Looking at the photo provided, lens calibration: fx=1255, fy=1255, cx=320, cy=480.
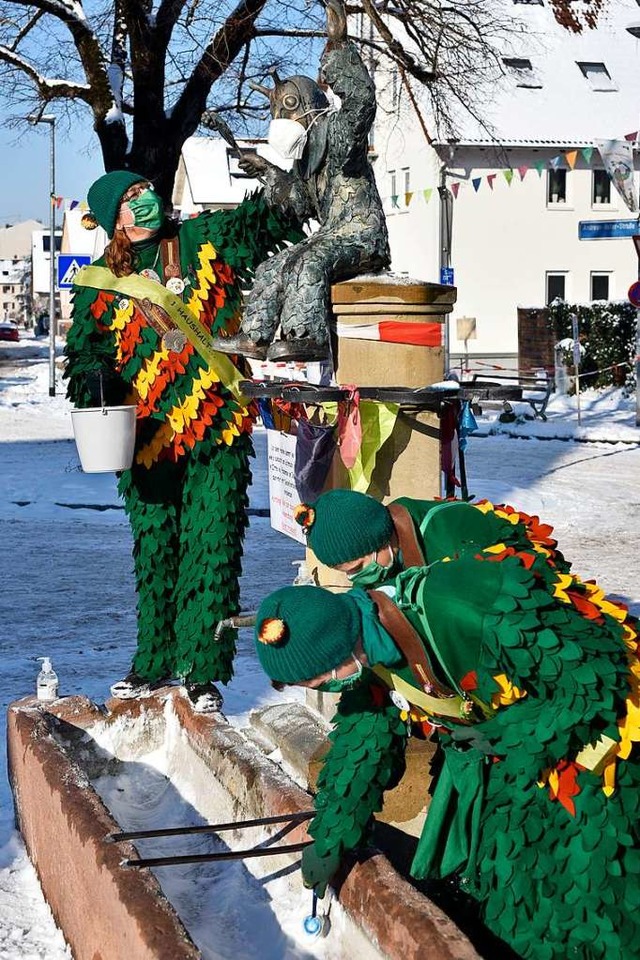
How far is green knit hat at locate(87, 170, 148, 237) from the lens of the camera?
455cm

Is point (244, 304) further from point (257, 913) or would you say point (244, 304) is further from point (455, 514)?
point (257, 913)

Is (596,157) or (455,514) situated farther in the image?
(596,157)

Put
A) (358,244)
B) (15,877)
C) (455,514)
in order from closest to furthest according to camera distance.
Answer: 1. (455,514)
2. (15,877)
3. (358,244)

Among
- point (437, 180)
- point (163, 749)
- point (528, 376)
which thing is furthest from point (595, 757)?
point (437, 180)

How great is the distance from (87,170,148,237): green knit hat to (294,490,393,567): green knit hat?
2.06 metres

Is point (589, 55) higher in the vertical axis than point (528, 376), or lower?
higher

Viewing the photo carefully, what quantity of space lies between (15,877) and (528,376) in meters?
20.8

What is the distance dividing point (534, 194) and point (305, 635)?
3054 cm

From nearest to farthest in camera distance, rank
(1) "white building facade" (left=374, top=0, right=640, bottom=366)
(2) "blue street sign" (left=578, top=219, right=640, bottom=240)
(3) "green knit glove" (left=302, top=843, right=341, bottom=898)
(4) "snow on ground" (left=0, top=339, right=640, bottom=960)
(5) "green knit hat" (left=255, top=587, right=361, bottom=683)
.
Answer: (5) "green knit hat" (left=255, top=587, right=361, bottom=683) < (3) "green knit glove" (left=302, top=843, right=341, bottom=898) < (4) "snow on ground" (left=0, top=339, right=640, bottom=960) < (2) "blue street sign" (left=578, top=219, right=640, bottom=240) < (1) "white building facade" (left=374, top=0, right=640, bottom=366)

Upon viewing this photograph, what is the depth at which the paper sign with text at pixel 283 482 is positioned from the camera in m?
4.82

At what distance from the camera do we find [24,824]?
4.21m

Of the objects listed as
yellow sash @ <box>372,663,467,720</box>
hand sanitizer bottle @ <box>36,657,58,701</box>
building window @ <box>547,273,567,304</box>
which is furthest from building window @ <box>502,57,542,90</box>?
yellow sash @ <box>372,663,467,720</box>

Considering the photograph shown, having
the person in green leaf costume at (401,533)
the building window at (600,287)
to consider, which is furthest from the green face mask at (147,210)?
the building window at (600,287)

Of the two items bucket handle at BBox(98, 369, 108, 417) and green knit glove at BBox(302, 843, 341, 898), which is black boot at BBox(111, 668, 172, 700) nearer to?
bucket handle at BBox(98, 369, 108, 417)
